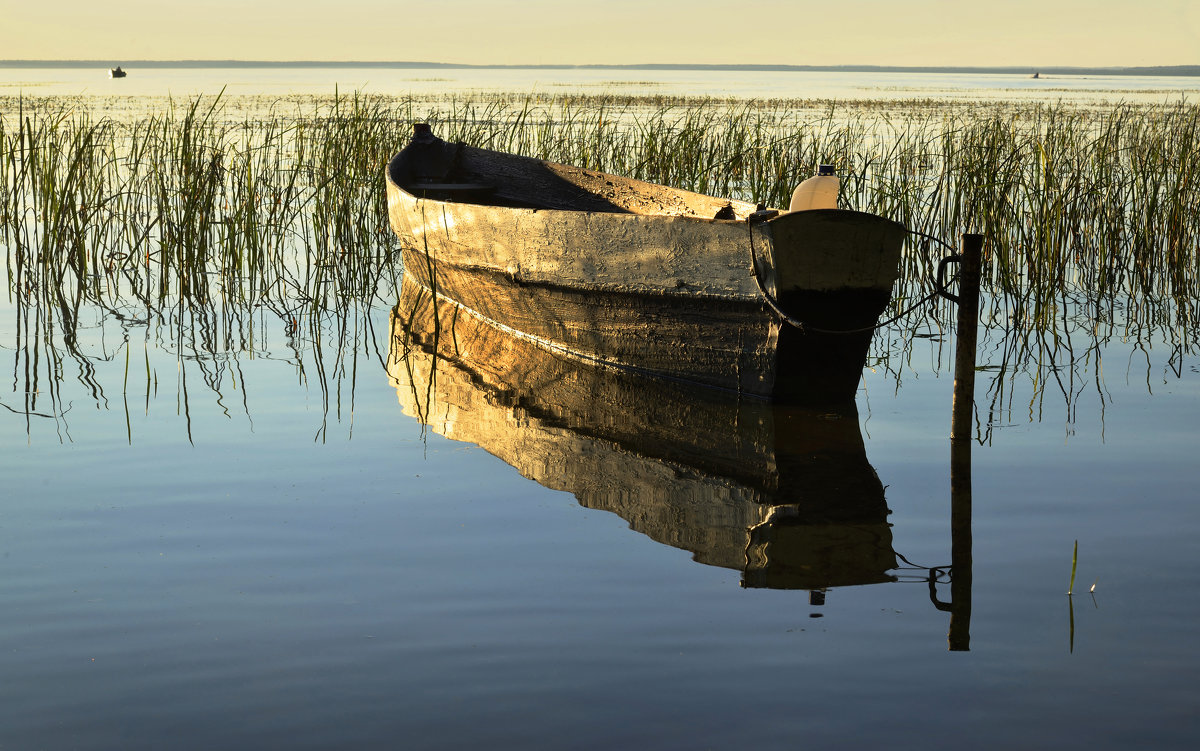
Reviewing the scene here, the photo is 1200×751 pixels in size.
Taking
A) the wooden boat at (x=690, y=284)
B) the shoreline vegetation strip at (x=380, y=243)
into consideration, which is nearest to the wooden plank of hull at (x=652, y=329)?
the wooden boat at (x=690, y=284)

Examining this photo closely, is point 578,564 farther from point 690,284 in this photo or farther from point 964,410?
point 690,284

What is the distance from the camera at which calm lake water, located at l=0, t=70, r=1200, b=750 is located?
8.45ft

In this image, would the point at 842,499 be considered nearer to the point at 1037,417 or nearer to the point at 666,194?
the point at 1037,417

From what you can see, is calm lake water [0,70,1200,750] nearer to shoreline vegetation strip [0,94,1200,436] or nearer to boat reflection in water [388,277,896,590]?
boat reflection in water [388,277,896,590]

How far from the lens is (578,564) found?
11.4 feet

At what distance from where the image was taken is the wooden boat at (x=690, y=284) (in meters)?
4.80

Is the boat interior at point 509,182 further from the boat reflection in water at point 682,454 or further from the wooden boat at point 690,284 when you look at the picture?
the boat reflection in water at point 682,454

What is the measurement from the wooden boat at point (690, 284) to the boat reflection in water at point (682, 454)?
16 centimetres

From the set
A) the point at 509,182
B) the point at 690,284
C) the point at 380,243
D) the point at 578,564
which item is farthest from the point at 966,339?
the point at 380,243

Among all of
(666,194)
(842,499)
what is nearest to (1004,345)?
(666,194)

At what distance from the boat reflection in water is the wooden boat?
16cm

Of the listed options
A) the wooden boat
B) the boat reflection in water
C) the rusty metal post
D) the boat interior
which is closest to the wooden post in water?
the rusty metal post

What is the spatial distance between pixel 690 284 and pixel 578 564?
206cm

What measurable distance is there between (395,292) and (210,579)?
512 centimetres
